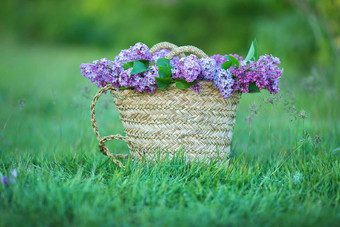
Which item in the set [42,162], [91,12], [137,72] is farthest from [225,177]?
[91,12]

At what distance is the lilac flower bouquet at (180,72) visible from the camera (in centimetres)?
188

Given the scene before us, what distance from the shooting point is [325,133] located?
8.76 ft

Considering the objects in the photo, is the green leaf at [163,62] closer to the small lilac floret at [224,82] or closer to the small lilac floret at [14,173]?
the small lilac floret at [224,82]

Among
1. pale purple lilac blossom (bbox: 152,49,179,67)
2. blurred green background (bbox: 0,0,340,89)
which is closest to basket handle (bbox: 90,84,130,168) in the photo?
pale purple lilac blossom (bbox: 152,49,179,67)

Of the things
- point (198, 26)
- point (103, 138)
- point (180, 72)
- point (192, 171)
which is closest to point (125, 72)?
point (180, 72)

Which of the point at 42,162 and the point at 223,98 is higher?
A: the point at 223,98

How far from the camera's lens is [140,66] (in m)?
1.93

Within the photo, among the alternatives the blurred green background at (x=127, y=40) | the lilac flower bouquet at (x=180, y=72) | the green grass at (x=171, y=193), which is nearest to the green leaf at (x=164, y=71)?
the lilac flower bouquet at (x=180, y=72)

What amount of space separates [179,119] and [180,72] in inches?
11.0

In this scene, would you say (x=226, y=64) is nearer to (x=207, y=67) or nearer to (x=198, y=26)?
(x=207, y=67)

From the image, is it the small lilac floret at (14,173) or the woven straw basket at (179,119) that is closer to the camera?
the small lilac floret at (14,173)

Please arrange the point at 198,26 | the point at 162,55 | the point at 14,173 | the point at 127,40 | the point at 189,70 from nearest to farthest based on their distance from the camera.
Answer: the point at 14,173, the point at 189,70, the point at 162,55, the point at 198,26, the point at 127,40

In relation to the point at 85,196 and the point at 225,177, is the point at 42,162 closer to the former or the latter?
the point at 85,196

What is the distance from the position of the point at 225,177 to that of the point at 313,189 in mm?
473
